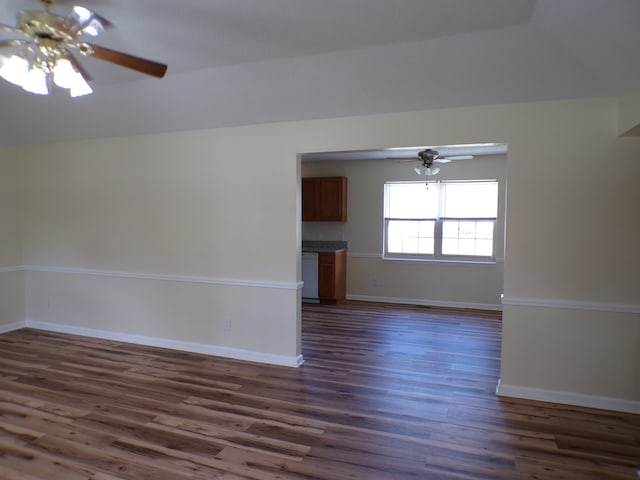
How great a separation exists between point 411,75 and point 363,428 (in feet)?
8.37

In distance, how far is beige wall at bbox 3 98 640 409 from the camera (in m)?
2.99

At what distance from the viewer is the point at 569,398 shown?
3098 millimetres

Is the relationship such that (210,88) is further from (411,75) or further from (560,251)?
(560,251)

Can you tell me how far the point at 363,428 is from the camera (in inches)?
109

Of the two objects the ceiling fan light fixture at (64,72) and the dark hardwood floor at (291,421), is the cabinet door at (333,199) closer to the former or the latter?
the dark hardwood floor at (291,421)

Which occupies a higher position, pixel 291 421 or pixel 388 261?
pixel 388 261

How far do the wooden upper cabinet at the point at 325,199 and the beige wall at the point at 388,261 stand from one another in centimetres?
23

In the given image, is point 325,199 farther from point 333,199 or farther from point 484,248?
point 484,248

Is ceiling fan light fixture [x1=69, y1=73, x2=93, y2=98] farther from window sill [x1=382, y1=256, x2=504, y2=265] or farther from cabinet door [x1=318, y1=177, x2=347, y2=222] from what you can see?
window sill [x1=382, y1=256, x2=504, y2=265]

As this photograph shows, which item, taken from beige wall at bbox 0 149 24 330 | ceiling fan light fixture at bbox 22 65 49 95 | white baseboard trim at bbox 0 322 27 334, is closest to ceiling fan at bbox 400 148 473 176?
ceiling fan light fixture at bbox 22 65 49 95

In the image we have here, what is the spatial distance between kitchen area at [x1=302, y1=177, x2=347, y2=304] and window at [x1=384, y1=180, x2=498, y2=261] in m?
0.79

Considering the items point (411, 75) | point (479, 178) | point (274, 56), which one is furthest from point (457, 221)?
point (274, 56)

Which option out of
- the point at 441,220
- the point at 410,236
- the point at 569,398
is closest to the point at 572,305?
the point at 569,398

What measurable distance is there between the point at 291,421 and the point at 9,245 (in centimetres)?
441
